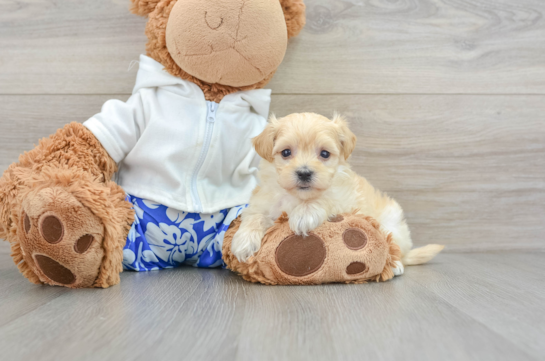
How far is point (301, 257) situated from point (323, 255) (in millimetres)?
61

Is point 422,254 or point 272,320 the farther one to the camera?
point 422,254

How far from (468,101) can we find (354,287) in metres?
1.03

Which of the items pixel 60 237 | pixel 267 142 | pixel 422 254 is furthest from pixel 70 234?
pixel 422 254

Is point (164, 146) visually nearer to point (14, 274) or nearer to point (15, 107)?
point (14, 274)

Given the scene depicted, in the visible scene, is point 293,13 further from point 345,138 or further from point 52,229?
point 52,229

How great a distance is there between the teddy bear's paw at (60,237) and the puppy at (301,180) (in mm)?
386

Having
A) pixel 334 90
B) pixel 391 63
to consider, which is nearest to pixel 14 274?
pixel 334 90

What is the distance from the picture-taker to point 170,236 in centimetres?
136

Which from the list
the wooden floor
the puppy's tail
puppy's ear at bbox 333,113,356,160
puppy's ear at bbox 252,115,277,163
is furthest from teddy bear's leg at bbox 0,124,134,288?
the puppy's tail

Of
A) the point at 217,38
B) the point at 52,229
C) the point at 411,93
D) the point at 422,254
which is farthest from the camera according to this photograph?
the point at 411,93

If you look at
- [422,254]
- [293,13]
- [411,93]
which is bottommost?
[422,254]

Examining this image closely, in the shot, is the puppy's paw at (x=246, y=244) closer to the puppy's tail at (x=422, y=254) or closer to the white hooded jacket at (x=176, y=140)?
the white hooded jacket at (x=176, y=140)

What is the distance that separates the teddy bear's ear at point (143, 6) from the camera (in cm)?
138

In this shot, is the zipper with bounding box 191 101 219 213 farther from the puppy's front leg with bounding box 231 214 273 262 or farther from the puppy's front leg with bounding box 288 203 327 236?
the puppy's front leg with bounding box 288 203 327 236
